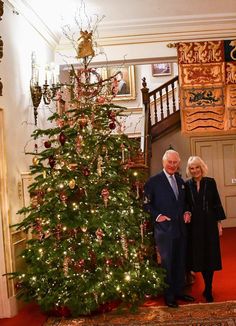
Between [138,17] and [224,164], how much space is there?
13.7 ft

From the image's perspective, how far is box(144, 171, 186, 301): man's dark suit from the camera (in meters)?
4.18

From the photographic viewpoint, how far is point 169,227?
417cm

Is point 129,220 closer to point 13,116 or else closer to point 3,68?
point 13,116

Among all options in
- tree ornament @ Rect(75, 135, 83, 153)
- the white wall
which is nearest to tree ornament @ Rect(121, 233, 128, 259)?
tree ornament @ Rect(75, 135, 83, 153)

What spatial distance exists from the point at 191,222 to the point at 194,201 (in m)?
0.21

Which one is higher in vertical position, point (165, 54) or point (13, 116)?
point (165, 54)

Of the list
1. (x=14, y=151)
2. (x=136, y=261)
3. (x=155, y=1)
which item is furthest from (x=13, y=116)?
(x=155, y=1)

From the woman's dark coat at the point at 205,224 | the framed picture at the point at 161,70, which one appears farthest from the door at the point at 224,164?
the woman's dark coat at the point at 205,224

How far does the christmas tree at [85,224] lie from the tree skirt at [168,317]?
0.10 meters

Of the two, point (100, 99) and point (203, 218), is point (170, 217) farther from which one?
point (100, 99)

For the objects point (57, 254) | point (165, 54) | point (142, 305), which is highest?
point (165, 54)

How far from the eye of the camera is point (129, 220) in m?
4.15

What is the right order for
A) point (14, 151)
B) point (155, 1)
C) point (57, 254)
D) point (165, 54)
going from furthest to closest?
point (165, 54)
point (155, 1)
point (14, 151)
point (57, 254)

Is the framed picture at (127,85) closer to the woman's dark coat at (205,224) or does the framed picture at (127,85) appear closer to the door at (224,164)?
the door at (224,164)
